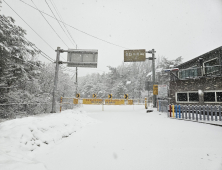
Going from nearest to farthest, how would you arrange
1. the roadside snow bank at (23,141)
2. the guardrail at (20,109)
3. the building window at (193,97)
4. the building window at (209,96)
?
the roadside snow bank at (23,141) → the guardrail at (20,109) → the building window at (209,96) → the building window at (193,97)

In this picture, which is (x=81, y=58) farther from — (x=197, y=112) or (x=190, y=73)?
(x=190, y=73)

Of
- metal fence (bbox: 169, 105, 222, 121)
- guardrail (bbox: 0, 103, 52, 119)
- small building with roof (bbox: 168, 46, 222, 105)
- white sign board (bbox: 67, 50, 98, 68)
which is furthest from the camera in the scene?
white sign board (bbox: 67, 50, 98, 68)

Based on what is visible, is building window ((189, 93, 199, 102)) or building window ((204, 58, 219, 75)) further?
building window ((189, 93, 199, 102))

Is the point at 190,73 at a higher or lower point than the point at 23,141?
higher

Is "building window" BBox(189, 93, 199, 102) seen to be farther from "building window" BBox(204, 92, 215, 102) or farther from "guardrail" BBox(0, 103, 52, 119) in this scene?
"guardrail" BBox(0, 103, 52, 119)

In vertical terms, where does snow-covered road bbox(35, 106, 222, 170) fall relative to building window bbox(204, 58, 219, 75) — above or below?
below

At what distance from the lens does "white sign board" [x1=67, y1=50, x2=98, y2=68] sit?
11.9 metres

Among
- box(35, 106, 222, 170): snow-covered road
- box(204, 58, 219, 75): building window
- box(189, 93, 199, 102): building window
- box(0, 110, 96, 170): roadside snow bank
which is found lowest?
box(35, 106, 222, 170): snow-covered road

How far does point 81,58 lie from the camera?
12.0m

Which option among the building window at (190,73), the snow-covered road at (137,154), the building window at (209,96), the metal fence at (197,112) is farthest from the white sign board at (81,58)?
the building window at (190,73)

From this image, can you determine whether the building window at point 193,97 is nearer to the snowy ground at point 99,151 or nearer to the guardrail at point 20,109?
the snowy ground at point 99,151

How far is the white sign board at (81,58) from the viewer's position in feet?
39.0

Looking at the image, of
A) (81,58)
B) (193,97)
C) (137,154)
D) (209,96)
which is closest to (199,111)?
(209,96)

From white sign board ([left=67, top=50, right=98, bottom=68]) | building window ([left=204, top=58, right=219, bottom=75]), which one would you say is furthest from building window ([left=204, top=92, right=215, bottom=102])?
white sign board ([left=67, top=50, right=98, bottom=68])
